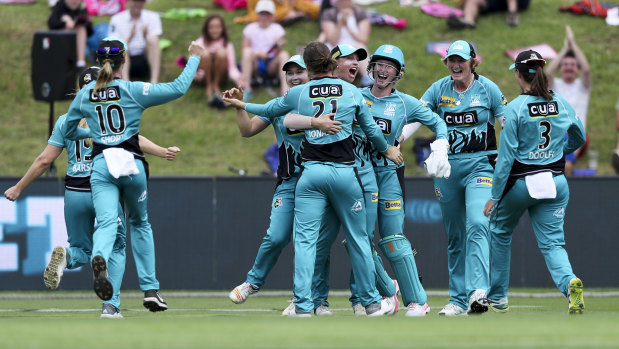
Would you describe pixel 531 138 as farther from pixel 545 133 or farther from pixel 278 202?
pixel 278 202

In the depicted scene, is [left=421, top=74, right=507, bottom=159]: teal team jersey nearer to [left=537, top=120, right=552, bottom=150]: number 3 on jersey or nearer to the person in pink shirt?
[left=537, top=120, right=552, bottom=150]: number 3 on jersey

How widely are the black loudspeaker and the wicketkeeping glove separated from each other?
27.0 feet

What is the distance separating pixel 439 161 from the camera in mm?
10328

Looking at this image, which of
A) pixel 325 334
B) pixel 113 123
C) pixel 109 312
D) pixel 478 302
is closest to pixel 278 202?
pixel 113 123

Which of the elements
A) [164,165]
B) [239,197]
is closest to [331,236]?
[239,197]

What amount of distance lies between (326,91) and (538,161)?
2084 mm

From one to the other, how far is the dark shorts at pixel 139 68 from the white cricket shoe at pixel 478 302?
37.2 feet

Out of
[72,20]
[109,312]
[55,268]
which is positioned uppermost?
[72,20]

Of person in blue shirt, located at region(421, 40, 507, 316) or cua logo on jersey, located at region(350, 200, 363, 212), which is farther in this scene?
person in blue shirt, located at region(421, 40, 507, 316)

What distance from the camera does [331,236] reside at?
10461 millimetres

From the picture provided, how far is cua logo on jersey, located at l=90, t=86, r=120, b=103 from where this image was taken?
9.92 m

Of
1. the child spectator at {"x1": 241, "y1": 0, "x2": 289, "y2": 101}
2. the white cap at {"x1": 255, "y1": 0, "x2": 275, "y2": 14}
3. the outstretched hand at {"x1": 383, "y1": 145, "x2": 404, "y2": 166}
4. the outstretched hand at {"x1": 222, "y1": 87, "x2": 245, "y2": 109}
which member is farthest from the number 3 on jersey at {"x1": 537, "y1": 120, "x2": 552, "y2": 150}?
the white cap at {"x1": 255, "y1": 0, "x2": 275, "y2": 14}

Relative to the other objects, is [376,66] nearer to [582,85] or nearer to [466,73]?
Result: [466,73]

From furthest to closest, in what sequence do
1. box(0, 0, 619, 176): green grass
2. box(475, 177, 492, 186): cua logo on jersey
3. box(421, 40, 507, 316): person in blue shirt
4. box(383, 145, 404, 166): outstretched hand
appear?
1. box(0, 0, 619, 176): green grass
2. box(475, 177, 492, 186): cua logo on jersey
3. box(421, 40, 507, 316): person in blue shirt
4. box(383, 145, 404, 166): outstretched hand
